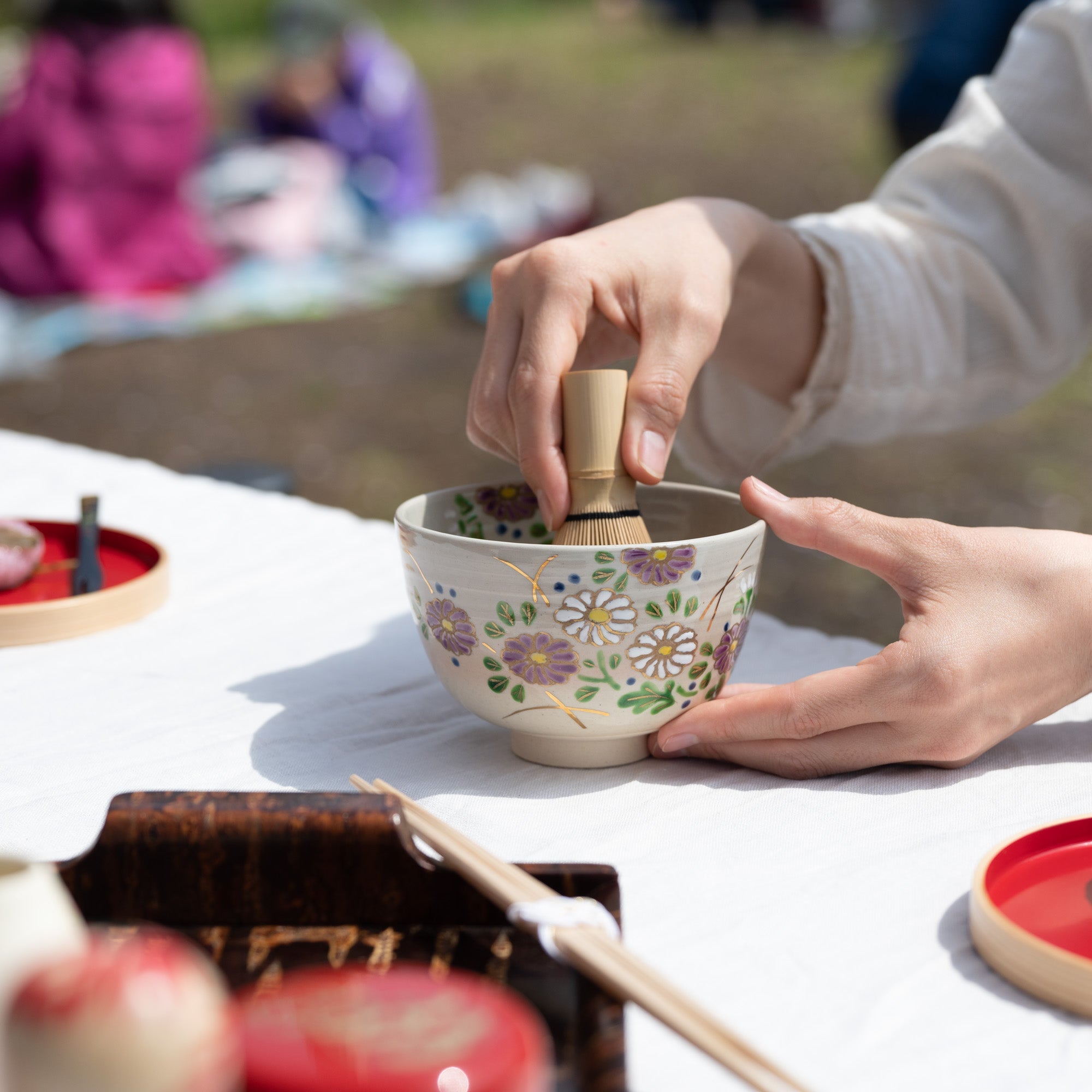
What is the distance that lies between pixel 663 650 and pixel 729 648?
2.4 inches

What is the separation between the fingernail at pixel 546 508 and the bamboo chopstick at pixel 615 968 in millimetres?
244

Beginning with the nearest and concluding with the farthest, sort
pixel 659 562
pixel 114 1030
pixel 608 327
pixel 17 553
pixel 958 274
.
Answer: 1. pixel 114 1030
2. pixel 659 562
3. pixel 608 327
4. pixel 17 553
5. pixel 958 274

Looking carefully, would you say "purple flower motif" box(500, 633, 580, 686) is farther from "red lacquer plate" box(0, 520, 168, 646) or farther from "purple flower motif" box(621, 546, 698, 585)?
"red lacquer plate" box(0, 520, 168, 646)

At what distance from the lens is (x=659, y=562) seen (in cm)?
65

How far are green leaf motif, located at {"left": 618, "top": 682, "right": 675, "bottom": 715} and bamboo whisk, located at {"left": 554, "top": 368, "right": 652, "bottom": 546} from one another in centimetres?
9

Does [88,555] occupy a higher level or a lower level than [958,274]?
lower

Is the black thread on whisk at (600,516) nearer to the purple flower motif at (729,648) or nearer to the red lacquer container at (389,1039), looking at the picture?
the purple flower motif at (729,648)

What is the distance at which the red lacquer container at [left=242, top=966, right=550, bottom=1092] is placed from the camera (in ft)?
0.99

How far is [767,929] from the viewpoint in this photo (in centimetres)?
55

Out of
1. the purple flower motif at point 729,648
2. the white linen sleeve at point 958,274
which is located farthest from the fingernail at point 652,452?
the white linen sleeve at point 958,274

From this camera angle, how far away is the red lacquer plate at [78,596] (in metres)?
0.92

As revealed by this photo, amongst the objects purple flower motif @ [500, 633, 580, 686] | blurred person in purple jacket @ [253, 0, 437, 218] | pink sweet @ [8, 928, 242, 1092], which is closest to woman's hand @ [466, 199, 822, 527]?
purple flower motif @ [500, 633, 580, 686]

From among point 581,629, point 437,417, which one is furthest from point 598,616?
point 437,417

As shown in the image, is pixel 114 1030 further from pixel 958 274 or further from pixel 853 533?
pixel 958 274
